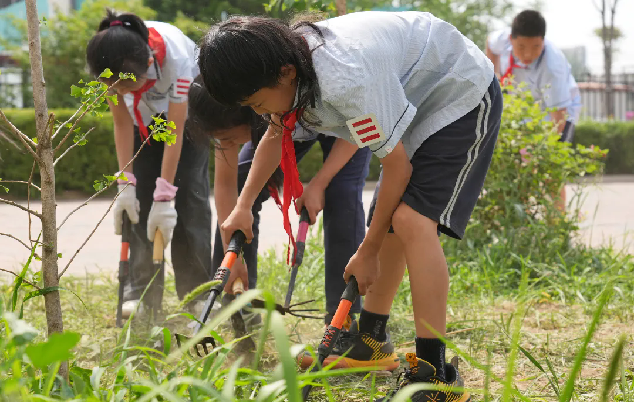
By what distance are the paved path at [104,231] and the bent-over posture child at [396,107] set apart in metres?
2.18

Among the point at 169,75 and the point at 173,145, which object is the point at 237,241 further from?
the point at 169,75

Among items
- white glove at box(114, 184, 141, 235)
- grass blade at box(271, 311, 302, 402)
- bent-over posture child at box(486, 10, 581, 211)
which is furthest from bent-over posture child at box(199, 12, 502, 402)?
bent-over posture child at box(486, 10, 581, 211)

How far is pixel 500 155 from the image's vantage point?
165 inches

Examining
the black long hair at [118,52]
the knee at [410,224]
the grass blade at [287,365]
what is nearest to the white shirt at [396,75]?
the knee at [410,224]

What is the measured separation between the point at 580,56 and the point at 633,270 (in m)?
42.7

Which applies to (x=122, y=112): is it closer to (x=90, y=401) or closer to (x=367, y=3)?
(x=90, y=401)

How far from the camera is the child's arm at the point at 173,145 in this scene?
130 inches

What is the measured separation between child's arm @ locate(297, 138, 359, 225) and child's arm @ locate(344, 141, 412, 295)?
571mm

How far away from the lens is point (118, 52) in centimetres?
300

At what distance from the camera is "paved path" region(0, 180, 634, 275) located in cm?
503

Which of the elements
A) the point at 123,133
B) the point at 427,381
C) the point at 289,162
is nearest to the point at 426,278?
the point at 427,381

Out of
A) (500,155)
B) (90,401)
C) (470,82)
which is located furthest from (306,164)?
(90,401)

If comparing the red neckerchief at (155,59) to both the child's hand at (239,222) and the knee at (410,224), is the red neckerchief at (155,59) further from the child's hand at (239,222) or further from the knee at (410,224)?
the knee at (410,224)

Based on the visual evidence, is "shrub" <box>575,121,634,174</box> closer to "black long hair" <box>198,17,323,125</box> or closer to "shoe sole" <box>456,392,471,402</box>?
"shoe sole" <box>456,392,471,402</box>
